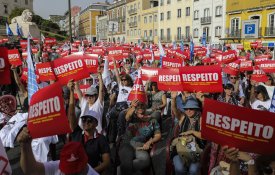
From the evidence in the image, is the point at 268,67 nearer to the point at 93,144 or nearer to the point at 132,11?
the point at 93,144

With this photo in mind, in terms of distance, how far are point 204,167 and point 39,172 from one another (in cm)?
175

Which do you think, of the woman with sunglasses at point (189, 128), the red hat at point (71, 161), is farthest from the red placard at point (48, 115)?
the woman with sunglasses at point (189, 128)

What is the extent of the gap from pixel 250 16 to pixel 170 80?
35494 millimetres

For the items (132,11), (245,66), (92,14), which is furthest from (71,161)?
(92,14)

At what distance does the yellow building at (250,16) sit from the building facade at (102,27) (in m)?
55.3

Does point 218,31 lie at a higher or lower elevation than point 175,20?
lower

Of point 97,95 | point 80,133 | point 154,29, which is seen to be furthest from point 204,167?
point 154,29

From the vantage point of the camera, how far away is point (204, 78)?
4973mm

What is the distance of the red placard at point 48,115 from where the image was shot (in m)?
2.85

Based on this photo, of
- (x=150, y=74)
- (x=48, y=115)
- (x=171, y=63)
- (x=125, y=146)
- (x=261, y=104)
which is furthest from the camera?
(x=171, y=63)

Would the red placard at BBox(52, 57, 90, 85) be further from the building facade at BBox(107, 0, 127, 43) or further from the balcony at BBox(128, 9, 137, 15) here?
the building facade at BBox(107, 0, 127, 43)

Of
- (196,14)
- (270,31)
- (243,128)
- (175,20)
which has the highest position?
(196,14)

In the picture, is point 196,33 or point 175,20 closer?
point 196,33

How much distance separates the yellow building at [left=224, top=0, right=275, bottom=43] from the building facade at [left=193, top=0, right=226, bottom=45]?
141 centimetres
